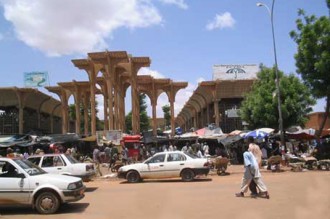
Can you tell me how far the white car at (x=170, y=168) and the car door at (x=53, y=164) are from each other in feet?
12.7

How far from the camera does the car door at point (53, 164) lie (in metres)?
16.6

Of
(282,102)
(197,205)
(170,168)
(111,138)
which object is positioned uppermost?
(282,102)

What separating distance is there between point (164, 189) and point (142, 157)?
18113 millimetres

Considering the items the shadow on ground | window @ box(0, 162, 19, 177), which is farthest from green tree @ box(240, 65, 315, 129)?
window @ box(0, 162, 19, 177)

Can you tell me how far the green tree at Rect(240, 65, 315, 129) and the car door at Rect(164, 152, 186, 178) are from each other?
15.5 meters

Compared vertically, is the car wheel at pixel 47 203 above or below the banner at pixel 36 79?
below

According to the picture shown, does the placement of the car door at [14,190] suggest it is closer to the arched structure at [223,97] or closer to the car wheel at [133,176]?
the car wheel at [133,176]

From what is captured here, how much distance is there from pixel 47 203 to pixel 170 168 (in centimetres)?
885

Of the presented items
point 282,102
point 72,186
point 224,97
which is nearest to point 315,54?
point 282,102

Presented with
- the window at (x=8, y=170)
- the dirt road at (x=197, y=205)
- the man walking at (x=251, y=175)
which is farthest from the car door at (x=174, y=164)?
the window at (x=8, y=170)

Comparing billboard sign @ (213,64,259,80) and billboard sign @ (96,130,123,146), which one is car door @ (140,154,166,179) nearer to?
billboard sign @ (96,130,123,146)

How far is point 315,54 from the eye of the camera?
25.9 m

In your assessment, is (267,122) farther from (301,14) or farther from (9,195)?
(9,195)

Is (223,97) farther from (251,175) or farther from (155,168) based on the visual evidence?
(251,175)
